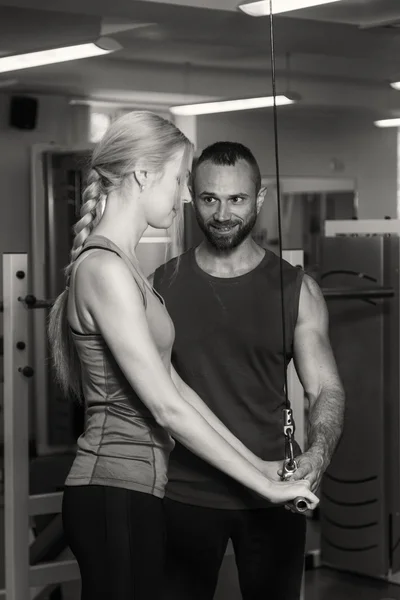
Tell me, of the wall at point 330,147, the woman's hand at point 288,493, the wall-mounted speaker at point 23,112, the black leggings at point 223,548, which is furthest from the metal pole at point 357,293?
the woman's hand at point 288,493

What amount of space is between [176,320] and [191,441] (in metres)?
0.58

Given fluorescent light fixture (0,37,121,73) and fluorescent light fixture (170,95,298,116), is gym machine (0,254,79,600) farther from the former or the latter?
fluorescent light fixture (170,95,298,116)

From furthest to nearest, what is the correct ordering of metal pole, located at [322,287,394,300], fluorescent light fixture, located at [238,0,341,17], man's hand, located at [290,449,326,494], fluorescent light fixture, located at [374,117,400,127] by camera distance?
fluorescent light fixture, located at [374,117,400,127] < fluorescent light fixture, located at [238,0,341,17] < metal pole, located at [322,287,394,300] < man's hand, located at [290,449,326,494]

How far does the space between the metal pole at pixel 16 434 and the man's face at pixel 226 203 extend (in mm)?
964

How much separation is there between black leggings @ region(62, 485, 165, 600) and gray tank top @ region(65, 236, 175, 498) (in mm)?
24

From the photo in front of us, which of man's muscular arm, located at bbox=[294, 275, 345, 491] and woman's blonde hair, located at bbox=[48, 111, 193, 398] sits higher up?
woman's blonde hair, located at bbox=[48, 111, 193, 398]

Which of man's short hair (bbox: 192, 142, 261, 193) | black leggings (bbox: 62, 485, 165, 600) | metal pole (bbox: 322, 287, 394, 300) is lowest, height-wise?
black leggings (bbox: 62, 485, 165, 600)

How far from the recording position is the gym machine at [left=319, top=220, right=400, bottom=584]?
4.07 metres

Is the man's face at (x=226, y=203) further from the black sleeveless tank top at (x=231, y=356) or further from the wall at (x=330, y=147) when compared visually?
the wall at (x=330, y=147)

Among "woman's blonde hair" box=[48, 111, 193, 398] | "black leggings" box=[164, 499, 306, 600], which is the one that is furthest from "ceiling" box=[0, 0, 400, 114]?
"black leggings" box=[164, 499, 306, 600]

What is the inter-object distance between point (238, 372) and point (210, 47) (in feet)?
7.08

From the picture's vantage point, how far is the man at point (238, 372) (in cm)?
226

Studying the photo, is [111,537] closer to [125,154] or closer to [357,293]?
[125,154]

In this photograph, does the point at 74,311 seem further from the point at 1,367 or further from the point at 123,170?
the point at 1,367
